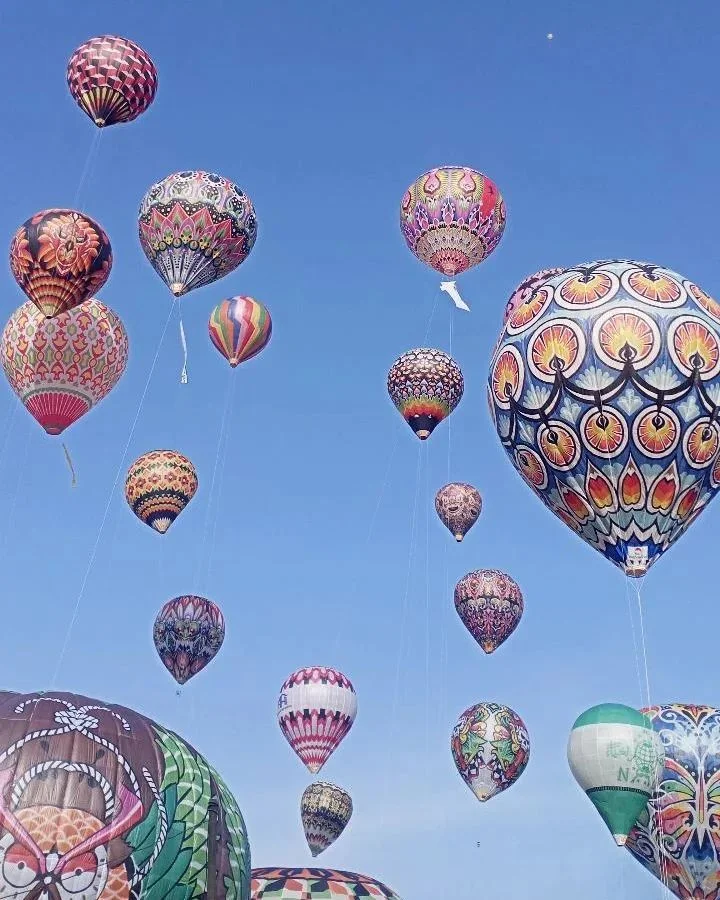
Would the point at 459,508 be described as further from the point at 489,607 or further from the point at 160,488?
the point at 160,488

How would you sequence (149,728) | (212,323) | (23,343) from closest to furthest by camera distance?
(149,728), (23,343), (212,323)

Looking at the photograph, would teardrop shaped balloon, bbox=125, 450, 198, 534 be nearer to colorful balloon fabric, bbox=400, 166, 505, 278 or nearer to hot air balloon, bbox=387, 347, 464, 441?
hot air balloon, bbox=387, 347, 464, 441

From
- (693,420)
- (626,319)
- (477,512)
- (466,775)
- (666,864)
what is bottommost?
(666,864)

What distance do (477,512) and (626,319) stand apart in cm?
1255

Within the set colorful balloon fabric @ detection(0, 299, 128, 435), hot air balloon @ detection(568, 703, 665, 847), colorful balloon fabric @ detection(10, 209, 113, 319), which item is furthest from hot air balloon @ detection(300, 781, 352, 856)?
colorful balloon fabric @ detection(10, 209, 113, 319)

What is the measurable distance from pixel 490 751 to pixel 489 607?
367 cm

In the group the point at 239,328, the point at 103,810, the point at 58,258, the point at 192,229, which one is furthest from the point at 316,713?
the point at 103,810

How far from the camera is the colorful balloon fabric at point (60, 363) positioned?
1981 centimetres

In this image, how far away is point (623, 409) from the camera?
609 inches

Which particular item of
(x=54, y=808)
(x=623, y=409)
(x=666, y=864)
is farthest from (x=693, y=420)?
(x=54, y=808)

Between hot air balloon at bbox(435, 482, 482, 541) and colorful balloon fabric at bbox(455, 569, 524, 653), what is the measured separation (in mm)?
1095

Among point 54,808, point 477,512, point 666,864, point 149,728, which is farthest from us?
point 477,512

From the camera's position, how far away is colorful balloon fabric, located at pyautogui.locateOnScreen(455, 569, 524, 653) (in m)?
26.7

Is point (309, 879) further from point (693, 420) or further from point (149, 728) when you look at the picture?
point (693, 420)
